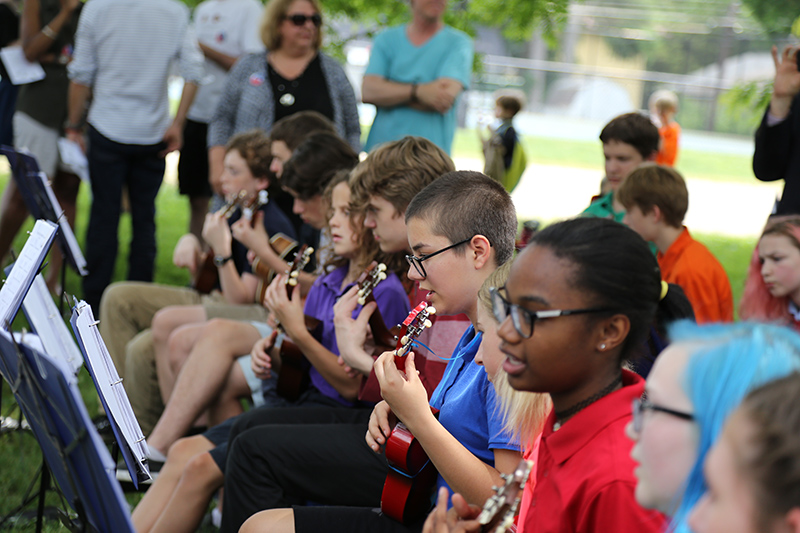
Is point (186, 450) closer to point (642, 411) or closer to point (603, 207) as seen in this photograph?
point (642, 411)

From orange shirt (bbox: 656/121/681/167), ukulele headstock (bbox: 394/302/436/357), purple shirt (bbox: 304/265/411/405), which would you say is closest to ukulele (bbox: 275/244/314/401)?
purple shirt (bbox: 304/265/411/405)

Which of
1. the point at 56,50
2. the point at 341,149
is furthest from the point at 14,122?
the point at 341,149

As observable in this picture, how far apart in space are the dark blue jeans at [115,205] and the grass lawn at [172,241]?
0.66m

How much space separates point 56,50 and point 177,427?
3.78 meters

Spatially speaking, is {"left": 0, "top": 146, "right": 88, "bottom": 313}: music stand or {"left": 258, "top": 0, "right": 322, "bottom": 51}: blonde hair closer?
{"left": 0, "top": 146, "right": 88, "bottom": 313}: music stand

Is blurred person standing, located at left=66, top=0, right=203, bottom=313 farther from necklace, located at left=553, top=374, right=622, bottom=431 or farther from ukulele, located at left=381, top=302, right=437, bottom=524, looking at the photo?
necklace, located at left=553, top=374, right=622, bottom=431

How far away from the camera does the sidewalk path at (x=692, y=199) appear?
12891 millimetres

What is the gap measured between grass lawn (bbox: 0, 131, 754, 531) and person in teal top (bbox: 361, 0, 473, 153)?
213cm

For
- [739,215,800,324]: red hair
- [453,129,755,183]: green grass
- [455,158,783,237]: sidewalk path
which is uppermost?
[739,215,800,324]: red hair

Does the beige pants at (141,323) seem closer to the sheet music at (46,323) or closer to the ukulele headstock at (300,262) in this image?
the ukulele headstock at (300,262)

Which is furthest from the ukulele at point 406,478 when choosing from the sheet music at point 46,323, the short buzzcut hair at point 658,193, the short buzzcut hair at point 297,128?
the short buzzcut hair at point 297,128

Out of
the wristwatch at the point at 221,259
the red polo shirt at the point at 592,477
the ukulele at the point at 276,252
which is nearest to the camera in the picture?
the red polo shirt at the point at 592,477

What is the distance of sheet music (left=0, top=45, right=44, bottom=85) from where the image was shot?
5703mm

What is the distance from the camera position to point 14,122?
19.3 ft
